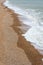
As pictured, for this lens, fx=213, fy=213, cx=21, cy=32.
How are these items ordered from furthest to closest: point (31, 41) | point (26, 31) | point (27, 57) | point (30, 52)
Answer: point (26, 31), point (31, 41), point (30, 52), point (27, 57)

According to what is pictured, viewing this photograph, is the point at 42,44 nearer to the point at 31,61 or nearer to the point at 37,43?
the point at 37,43

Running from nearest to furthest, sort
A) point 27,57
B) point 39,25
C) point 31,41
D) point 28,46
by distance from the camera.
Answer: point 27,57 < point 28,46 < point 31,41 < point 39,25

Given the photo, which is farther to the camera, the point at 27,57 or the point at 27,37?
the point at 27,37

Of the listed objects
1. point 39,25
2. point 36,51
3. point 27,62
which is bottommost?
point 39,25

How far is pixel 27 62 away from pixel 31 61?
0.23 metres

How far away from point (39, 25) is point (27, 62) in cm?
578

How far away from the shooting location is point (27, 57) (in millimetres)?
7070

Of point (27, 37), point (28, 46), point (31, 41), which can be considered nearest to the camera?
point (28, 46)

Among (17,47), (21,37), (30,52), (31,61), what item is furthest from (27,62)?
(21,37)

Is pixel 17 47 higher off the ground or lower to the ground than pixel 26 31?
higher

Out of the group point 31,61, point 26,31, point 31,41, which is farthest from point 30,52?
point 26,31

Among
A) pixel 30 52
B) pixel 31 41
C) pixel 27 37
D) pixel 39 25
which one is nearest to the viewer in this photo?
pixel 30 52

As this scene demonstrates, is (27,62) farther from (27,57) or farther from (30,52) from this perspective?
(30,52)

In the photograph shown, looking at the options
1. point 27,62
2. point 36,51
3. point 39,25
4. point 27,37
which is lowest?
point 39,25
